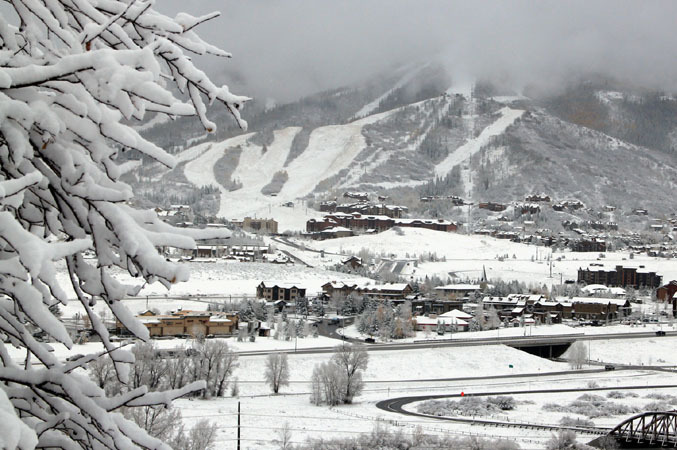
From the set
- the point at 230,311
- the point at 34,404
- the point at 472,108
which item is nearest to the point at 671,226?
the point at 472,108

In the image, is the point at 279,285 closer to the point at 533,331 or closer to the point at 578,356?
the point at 533,331

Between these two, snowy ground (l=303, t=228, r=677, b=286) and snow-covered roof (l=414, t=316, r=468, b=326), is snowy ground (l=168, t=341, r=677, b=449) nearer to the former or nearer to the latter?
snow-covered roof (l=414, t=316, r=468, b=326)

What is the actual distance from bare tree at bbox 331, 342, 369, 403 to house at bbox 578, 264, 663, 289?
3729cm

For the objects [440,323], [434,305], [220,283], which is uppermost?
[220,283]

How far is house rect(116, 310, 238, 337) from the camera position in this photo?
111 feet

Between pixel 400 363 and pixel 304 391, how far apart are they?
5.19 m

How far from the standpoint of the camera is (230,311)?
3994cm

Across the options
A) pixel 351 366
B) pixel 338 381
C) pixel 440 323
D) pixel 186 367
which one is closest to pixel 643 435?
pixel 338 381

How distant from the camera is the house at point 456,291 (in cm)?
4961

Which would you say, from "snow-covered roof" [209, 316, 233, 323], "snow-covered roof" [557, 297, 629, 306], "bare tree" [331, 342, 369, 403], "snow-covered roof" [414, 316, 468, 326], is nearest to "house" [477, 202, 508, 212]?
"snow-covered roof" [557, 297, 629, 306]

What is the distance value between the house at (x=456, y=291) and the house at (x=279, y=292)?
887 cm

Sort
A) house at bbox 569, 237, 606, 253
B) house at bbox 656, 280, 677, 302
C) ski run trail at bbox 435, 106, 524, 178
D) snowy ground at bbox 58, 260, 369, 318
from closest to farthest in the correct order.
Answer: snowy ground at bbox 58, 260, 369, 318
house at bbox 656, 280, 677, 302
house at bbox 569, 237, 606, 253
ski run trail at bbox 435, 106, 524, 178

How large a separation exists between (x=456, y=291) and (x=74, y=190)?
49.6 meters

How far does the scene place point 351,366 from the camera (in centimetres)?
2711
